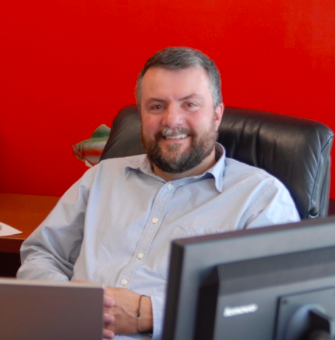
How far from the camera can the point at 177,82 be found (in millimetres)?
1728

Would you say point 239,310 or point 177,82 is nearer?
point 239,310

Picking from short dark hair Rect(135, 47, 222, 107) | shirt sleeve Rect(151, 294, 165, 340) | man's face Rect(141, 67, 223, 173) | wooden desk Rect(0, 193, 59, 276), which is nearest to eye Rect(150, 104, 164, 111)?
man's face Rect(141, 67, 223, 173)

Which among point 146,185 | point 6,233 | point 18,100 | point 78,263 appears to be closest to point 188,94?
point 146,185

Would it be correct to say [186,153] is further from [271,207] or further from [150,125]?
[271,207]

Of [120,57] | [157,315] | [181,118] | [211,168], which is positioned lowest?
[157,315]

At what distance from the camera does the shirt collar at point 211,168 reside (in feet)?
5.51

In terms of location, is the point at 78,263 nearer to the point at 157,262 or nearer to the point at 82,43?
the point at 157,262

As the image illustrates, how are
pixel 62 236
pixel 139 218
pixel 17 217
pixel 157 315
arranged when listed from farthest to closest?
pixel 17 217
pixel 62 236
pixel 139 218
pixel 157 315

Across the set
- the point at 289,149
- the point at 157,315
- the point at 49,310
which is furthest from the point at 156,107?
the point at 49,310

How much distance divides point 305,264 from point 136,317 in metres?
0.73

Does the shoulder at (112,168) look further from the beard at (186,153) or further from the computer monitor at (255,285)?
the computer monitor at (255,285)

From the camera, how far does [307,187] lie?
1.73 m

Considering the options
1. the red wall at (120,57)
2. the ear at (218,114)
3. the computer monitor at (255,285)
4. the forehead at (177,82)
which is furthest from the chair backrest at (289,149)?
the computer monitor at (255,285)

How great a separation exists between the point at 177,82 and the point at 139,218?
0.39 meters
